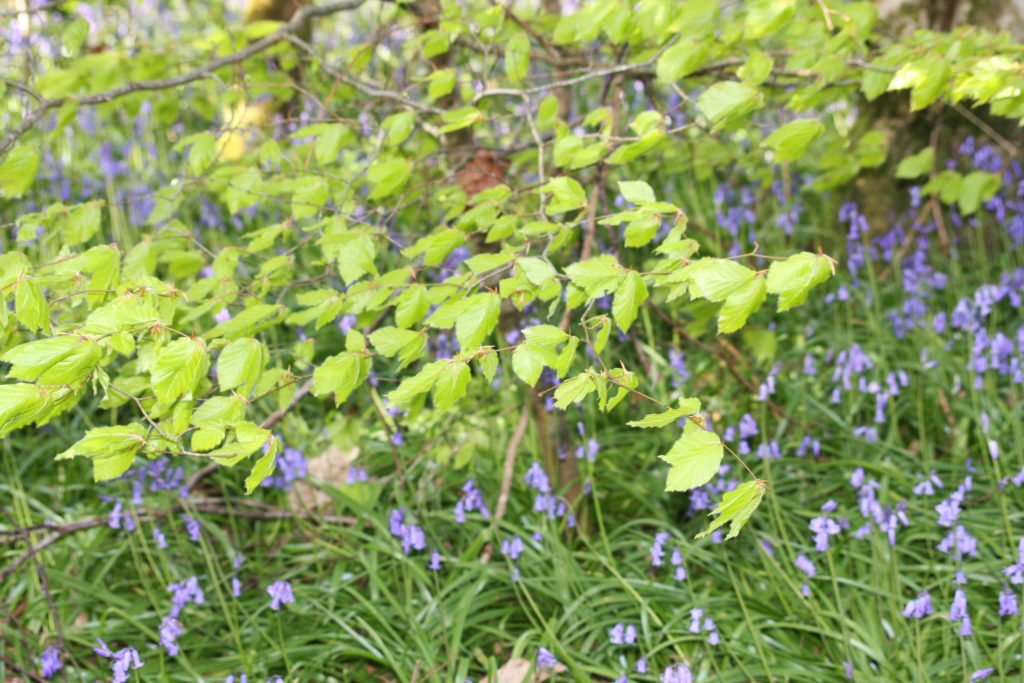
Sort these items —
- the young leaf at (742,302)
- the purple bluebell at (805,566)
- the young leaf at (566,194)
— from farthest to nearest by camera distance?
the purple bluebell at (805,566)
the young leaf at (566,194)
the young leaf at (742,302)

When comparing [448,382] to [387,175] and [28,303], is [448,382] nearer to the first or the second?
[28,303]

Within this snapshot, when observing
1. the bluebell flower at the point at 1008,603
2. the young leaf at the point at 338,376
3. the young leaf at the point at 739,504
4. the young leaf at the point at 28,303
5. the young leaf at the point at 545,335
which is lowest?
→ the bluebell flower at the point at 1008,603

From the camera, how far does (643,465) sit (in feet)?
10.7

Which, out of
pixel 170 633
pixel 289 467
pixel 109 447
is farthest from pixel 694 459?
pixel 289 467

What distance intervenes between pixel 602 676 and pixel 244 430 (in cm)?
141

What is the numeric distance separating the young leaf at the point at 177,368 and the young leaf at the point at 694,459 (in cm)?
80

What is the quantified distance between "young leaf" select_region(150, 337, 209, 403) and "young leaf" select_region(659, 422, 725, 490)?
80 cm

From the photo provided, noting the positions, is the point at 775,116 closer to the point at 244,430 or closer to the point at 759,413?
the point at 759,413

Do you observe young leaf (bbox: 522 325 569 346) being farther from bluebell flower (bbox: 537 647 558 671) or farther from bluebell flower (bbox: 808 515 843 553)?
bluebell flower (bbox: 808 515 843 553)

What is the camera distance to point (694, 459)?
1.49 meters

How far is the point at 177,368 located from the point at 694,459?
2.85 ft

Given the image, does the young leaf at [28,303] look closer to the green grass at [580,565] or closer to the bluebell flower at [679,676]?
the green grass at [580,565]

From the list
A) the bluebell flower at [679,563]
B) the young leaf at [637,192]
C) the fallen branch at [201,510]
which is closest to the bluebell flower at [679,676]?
the bluebell flower at [679,563]

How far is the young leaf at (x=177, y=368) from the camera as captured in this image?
4.99 feet
